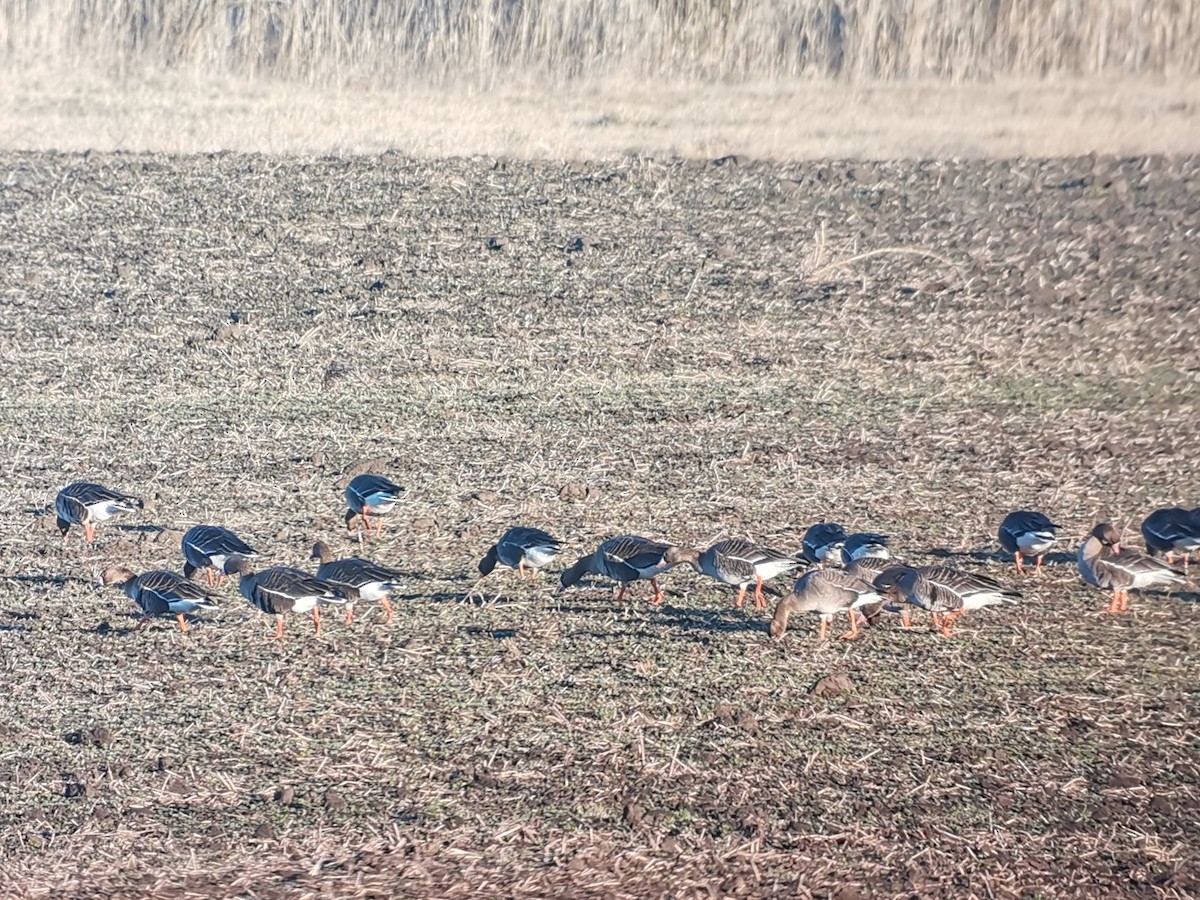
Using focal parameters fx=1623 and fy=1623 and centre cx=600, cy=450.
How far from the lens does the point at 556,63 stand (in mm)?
27688

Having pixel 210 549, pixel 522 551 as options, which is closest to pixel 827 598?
pixel 522 551

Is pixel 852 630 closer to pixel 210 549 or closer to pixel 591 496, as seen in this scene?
pixel 591 496

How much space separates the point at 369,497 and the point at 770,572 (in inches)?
149

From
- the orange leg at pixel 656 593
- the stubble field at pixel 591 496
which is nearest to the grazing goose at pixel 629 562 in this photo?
the orange leg at pixel 656 593

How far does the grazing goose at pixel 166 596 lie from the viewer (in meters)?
11.0

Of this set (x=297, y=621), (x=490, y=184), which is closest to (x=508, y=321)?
(x=490, y=184)

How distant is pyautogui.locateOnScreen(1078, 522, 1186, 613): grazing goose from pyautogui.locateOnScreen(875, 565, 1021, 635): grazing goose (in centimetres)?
73

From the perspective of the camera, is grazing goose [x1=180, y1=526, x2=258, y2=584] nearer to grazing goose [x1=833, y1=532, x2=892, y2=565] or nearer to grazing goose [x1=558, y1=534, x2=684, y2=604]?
grazing goose [x1=558, y1=534, x2=684, y2=604]

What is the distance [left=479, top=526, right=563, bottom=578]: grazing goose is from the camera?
1210 cm

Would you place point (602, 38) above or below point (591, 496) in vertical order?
above

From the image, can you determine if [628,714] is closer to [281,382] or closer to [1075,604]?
[1075,604]

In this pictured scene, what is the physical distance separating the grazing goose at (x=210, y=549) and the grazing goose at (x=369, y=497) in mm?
1226

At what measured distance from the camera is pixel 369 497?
534 inches

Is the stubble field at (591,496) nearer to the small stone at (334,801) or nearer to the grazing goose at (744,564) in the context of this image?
the small stone at (334,801)
